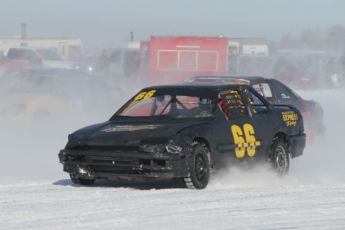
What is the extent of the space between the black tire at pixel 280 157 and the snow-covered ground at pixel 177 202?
5.4 inches

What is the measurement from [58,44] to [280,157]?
131 feet

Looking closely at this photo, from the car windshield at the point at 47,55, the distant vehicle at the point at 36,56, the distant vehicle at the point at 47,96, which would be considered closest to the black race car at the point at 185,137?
the distant vehicle at the point at 47,96

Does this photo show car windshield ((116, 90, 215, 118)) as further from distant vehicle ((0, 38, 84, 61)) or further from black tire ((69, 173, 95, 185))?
distant vehicle ((0, 38, 84, 61))

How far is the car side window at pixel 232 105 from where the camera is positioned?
10531 mm

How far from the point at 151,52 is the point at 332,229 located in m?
26.2

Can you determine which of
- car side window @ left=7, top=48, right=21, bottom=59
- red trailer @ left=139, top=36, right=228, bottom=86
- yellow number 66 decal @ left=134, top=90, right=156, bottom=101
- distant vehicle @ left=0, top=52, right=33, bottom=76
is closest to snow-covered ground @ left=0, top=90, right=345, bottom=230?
yellow number 66 decal @ left=134, top=90, right=156, bottom=101

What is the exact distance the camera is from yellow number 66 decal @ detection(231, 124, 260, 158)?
10336 mm

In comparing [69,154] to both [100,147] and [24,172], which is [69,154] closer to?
[100,147]

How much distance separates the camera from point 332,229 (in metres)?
7.48

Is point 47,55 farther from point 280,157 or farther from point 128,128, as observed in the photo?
point 128,128

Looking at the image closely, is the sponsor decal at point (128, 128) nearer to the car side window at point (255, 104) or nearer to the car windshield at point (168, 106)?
the car windshield at point (168, 106)

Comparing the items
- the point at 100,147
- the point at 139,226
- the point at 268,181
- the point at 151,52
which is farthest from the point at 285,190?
the point at 151,52

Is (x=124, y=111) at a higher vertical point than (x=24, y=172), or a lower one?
higher

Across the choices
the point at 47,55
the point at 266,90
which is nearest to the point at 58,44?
the point at 47,55
